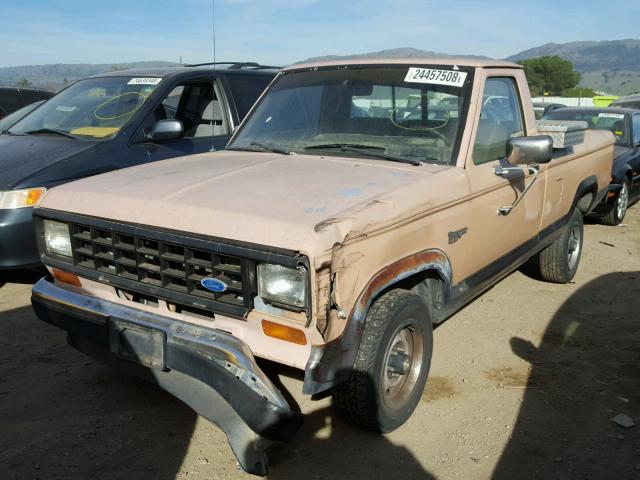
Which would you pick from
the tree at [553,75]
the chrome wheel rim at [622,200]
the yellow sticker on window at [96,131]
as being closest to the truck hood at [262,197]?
the yellow sticker on window at [96,131]

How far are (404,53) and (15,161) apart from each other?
11.1 feet

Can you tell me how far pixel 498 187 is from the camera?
3.89 m

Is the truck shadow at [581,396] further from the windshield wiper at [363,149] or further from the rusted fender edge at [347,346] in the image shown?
the windshield wiper at [363,149]

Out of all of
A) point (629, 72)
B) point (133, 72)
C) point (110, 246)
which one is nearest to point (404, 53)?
point (110, 246)

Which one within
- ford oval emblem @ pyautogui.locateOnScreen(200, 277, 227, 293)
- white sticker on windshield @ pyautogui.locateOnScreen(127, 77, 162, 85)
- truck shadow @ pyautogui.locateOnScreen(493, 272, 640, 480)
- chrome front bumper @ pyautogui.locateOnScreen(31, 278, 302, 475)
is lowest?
truck shadow @ pyautogui.locateOnScreen(493, 272, 640, 480)

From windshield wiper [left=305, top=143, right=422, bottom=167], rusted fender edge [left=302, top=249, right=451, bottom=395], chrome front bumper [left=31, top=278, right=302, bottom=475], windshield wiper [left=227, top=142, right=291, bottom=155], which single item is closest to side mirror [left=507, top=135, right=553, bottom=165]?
windshield wiper [left=305, top=143, right=422, bottom=167]

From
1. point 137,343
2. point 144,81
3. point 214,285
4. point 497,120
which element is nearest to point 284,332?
point 214,285

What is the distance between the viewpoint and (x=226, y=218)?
8.67ft

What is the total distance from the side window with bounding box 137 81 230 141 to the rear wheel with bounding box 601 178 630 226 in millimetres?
5444

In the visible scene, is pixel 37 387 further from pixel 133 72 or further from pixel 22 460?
pixel 133 72

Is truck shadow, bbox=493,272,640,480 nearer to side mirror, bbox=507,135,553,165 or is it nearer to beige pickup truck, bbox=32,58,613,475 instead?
beige pickup truck, bbox=32,58,613,475

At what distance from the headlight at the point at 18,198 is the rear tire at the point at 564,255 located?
14.6ft

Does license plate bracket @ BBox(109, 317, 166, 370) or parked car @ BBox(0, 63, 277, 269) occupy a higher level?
parked car @ BBox(0, 63, 277, 269)

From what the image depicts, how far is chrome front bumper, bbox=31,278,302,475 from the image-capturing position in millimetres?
2578
